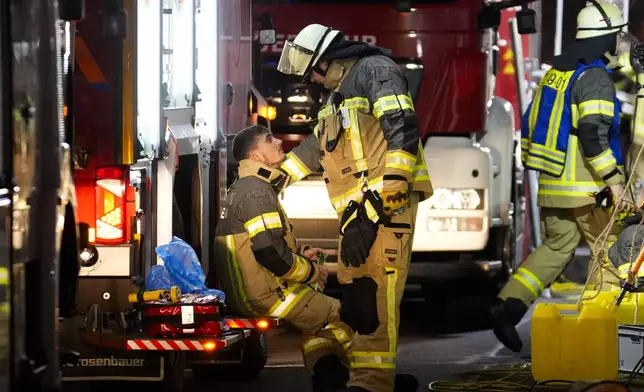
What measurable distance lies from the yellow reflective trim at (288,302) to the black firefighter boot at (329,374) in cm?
31

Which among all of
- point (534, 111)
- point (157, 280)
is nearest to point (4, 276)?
point (157, 280)

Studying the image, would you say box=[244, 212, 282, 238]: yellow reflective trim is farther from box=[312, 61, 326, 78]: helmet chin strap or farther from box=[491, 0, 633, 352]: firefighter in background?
box=[491, 0, 633, 352]: firefighter in background

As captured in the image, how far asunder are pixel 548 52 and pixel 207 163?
6.50m

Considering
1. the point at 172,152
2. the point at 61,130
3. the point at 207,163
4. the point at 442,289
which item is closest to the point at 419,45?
the point at 442,289

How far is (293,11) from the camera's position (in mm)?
10469

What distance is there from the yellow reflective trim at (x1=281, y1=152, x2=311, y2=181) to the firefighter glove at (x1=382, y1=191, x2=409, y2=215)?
912mm

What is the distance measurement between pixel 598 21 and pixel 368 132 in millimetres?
2461

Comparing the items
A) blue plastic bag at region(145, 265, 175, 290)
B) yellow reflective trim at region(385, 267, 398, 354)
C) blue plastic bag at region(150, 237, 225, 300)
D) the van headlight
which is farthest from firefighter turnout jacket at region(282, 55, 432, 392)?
the van headlight

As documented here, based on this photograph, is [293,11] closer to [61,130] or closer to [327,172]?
[327,172]

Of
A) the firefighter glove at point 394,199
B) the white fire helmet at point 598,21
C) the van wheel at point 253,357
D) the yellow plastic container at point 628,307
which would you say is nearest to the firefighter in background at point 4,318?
the firefighter glove at point 394,199

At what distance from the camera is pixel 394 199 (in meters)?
6.87

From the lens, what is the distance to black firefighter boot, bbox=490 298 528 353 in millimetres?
8852

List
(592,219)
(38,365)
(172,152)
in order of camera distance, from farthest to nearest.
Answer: (592,219)
(172,152)
(38,365)

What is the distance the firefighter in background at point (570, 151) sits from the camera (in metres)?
8.77
